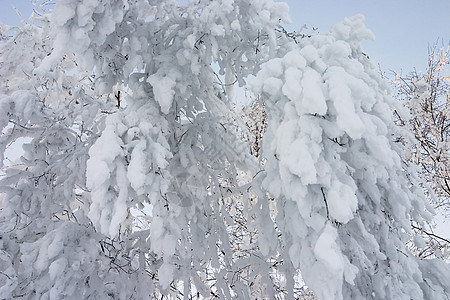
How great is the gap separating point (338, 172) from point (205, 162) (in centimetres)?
179

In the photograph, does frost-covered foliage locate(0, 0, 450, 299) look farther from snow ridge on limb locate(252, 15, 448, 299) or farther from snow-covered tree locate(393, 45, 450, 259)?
snow-covered tree locate(393, 45, 450, 259)

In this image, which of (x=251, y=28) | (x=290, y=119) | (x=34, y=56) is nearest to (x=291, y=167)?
(x=290, y=119)

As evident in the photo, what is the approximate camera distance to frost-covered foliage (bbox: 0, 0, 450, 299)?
2352mm

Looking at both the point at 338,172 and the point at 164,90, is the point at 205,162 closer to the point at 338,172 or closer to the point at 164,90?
the point at 164,90

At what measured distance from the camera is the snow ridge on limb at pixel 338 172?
2.24m

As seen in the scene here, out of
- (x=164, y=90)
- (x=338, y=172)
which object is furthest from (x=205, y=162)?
(x=338, y=172)

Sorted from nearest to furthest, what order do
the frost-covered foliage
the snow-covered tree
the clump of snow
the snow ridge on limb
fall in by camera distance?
the snow ridge on limb, the frost-covered foliage, the clump of snow, the snow-covered tree

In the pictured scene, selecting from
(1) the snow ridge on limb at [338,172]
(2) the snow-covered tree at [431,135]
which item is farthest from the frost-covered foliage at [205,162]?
(2) the snow-covered tree at [431,135]

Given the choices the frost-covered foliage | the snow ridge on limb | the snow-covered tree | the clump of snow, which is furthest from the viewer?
the snow-covered tree

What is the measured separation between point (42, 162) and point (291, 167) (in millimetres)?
2971

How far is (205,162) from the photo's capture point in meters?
3.96

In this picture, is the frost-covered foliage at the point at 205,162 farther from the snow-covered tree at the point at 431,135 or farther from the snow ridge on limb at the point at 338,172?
the snow-covered tree at the point at 431,135

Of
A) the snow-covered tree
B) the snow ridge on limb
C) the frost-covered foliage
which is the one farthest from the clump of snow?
the snow-covered tree

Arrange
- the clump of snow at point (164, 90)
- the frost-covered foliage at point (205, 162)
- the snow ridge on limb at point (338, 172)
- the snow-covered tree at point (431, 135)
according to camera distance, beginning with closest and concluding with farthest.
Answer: the snow ridge on limb at point (338, 172), the frost-covered foliage at point (205, 162), the clump of snow at point (164, 90), the snow-covered tree at point (431, 135)
